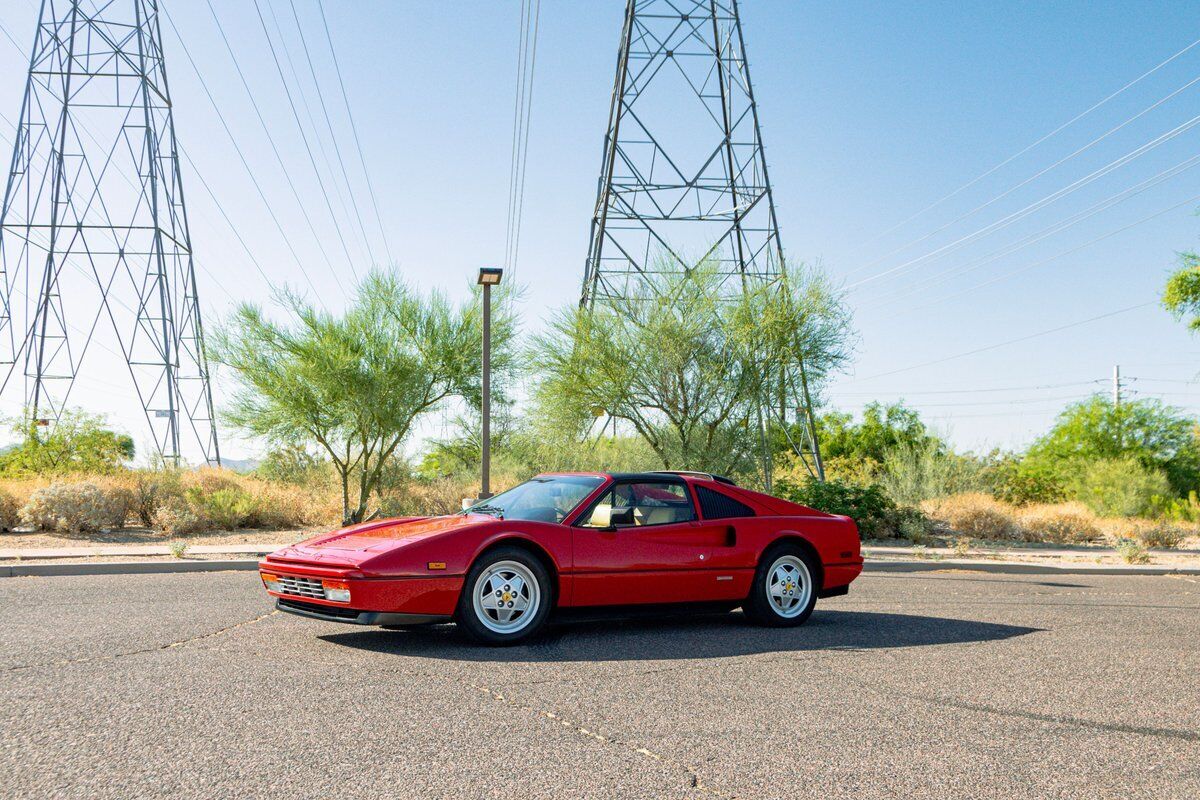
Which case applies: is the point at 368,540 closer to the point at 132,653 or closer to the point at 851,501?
the point at 132,653

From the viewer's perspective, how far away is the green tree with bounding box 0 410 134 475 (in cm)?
2328

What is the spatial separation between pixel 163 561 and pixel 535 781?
11.1 meters

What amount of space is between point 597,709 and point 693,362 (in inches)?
631

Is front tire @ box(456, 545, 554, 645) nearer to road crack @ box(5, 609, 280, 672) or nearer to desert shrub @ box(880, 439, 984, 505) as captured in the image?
road crack @ box(5, 609, 280, 672)

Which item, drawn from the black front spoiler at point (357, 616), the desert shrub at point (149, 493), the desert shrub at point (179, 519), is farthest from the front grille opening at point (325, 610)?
the desert shrub at point (149, 493)

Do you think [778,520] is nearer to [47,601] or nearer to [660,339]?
[47,601]

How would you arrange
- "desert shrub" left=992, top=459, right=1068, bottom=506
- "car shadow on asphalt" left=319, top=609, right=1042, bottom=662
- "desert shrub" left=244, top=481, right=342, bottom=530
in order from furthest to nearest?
"desert shrub" left=992, top=459, right=1068, bottom=506
"desert shrub" left=244, top=481, right=342, bottom=530
"car shadow on asphalt" left=319, top=609, right=1042, bottom=662

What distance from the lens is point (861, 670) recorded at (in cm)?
691

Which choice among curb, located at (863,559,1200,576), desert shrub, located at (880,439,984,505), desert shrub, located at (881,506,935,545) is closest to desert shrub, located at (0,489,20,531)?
curb, located at (863,559,1200,576)

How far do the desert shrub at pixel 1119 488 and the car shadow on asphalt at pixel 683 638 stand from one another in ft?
90.0

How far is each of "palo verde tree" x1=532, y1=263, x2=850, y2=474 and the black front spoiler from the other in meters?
13.8

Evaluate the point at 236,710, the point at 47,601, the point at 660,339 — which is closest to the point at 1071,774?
the point at 236,710

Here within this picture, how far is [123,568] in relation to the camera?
13.2 m

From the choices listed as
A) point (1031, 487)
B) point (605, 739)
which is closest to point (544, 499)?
point (605, 739)
